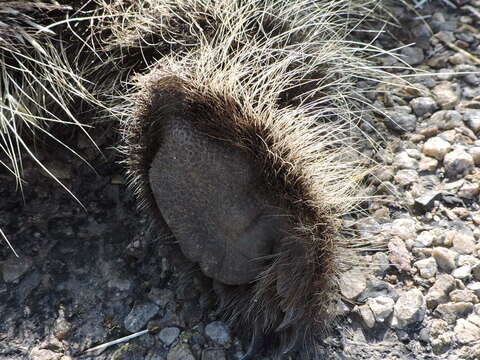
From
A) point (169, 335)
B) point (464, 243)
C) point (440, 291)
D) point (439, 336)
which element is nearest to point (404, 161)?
point (464, 243)

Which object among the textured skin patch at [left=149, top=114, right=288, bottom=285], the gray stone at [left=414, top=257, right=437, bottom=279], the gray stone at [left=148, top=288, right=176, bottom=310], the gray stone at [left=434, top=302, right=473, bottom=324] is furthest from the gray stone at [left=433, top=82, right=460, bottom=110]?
the gray stone at [left=148, top=288, right=176, bottom=310]

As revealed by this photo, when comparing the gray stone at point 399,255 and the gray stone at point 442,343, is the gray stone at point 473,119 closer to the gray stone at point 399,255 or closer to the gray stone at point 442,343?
the gray stone at point 399,255

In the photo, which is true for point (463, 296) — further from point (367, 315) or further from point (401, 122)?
point (401, 122)

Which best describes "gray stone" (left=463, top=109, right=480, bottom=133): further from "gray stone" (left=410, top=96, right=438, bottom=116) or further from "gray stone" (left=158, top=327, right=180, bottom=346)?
"gray stone" (left=158, top=327, right=180, bottom=346)

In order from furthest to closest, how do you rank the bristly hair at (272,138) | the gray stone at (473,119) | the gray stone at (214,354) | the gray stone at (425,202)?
1. the gray stone at (473,119)
2. the gray stone at (425,202)
3. the gray stone at (214,354)
4. the bristly hair at (272,138)

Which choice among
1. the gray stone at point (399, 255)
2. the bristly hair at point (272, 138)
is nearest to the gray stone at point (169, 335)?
the bristly hair at point (272, 138)
